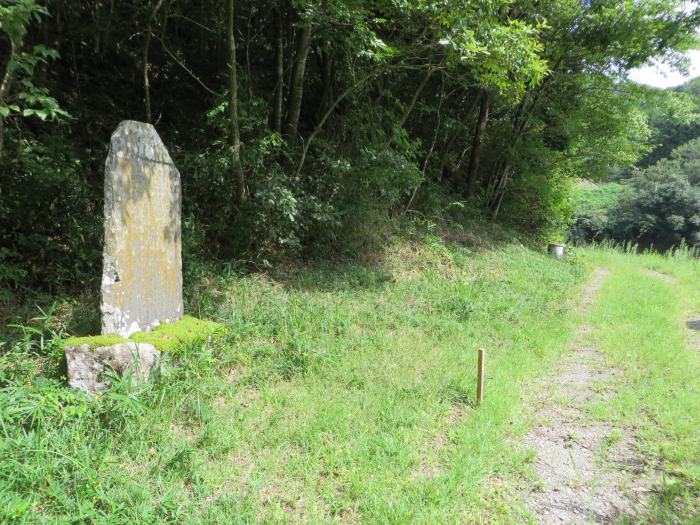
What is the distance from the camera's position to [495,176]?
41.4 ft

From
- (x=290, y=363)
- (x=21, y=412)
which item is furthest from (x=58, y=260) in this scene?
(x=290, y=363)

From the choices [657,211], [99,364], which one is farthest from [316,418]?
[657,211]

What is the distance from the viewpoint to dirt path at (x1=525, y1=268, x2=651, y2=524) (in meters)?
2.36

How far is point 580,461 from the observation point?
2.80 m

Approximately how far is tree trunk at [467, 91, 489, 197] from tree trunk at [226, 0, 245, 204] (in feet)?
26.5

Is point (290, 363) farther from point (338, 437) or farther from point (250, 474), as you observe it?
point (250, 474)

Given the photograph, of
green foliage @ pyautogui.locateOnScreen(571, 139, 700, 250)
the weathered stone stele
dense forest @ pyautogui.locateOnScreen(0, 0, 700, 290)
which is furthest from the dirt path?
green foliage @ pyautogui.locateOnScreen(571, 139, 700, 250)

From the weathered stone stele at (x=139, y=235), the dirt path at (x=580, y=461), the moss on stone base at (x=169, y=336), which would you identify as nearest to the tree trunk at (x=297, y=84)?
the weathered stone stele at (x=139, y=235)

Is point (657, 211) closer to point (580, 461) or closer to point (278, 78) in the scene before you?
point (278, 78)

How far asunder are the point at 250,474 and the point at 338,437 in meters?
0.64

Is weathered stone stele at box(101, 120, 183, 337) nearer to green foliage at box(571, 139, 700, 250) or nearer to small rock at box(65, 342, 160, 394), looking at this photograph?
small rock at box(65, 342, 160, 394)

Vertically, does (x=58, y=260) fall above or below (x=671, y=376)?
above

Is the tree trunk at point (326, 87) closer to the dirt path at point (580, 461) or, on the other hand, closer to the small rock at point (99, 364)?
the small rock at point (99, 364)

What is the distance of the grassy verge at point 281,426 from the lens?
7.11 ft
